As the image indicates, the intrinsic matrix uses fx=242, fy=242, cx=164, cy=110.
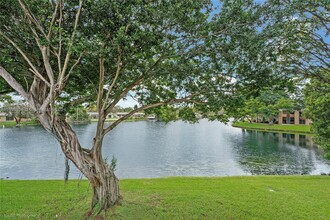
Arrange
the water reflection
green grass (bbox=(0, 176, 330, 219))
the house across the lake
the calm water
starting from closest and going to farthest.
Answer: green grass (bbox=(0, 176, 330, 219))
the calm water
the water reflection
the house across the lake

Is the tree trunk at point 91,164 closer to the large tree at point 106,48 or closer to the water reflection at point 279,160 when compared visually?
the large tree at point 106,48

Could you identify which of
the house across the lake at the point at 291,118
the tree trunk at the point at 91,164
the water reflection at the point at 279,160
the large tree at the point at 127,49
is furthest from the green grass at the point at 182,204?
the house across the lake at the point at 291,118

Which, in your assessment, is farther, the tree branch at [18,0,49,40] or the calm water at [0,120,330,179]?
the calm water at [0,120,330,179]

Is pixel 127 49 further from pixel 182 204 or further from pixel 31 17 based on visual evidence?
pixel 182 204

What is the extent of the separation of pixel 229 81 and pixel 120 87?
8.51 feet

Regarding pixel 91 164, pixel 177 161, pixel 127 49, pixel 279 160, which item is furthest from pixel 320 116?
pixel 91 164

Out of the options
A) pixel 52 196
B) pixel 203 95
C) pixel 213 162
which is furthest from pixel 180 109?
pixel 213 162

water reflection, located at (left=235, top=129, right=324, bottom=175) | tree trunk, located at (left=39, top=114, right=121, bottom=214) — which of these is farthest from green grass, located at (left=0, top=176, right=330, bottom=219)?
water reflection, located at (left=235, top=129, right=324, bottom=175)

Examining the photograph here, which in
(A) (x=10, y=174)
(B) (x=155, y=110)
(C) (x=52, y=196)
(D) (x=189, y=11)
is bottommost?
(A) (x=10, y=174)

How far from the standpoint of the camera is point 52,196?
258 inches

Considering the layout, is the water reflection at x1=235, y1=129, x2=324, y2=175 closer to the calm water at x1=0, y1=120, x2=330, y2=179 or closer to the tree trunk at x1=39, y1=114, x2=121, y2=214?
the calm water at x1=0, y1=120, x2=330, y2=179

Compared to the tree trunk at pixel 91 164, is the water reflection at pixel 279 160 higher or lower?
lower

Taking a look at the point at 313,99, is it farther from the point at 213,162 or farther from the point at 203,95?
the point at 203,95

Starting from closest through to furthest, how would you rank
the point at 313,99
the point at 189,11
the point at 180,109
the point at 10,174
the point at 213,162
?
1. the point at 189,11
2. the point at 180,109
3. the point at 313,99
4. the point at 10,174
5. the point at 213,162
